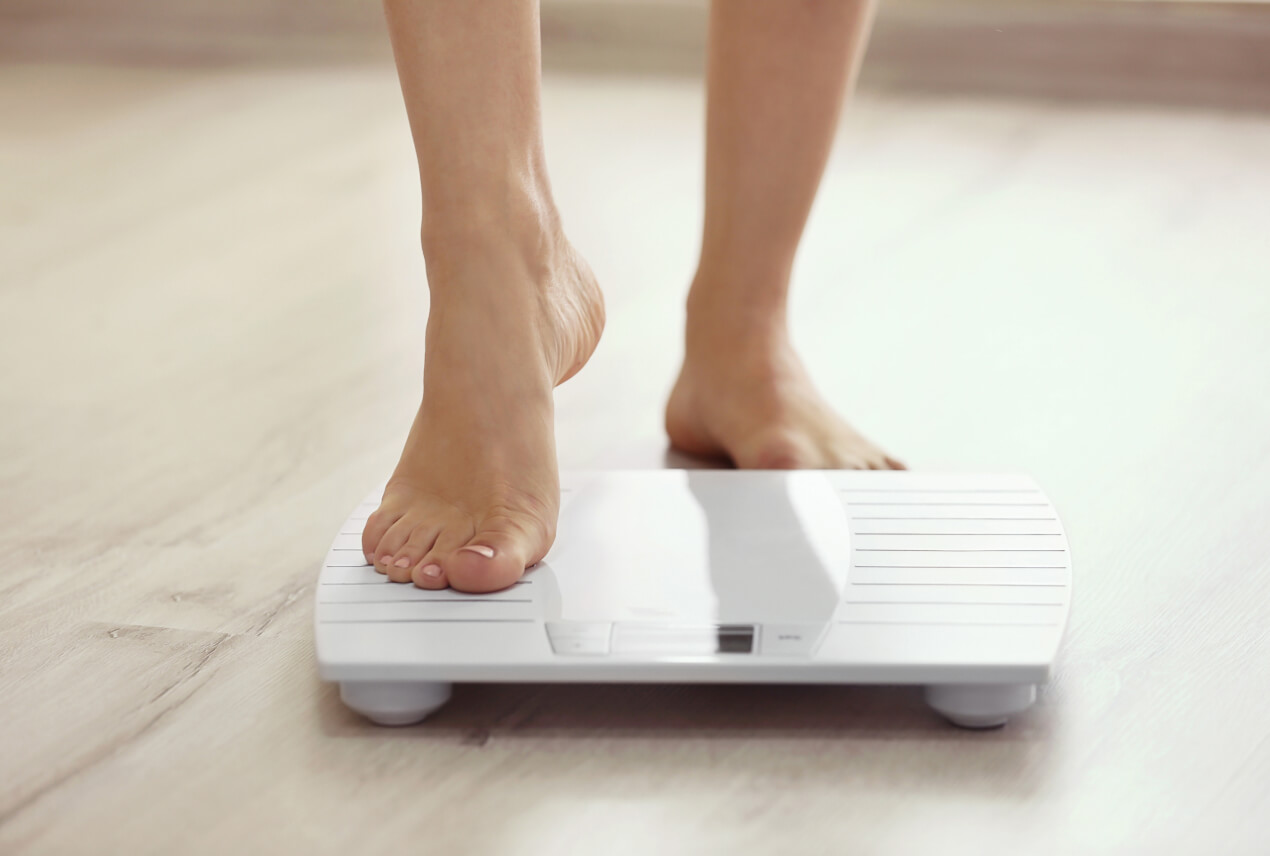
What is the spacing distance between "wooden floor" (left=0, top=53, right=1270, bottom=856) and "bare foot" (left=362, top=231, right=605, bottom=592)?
106 millimetres

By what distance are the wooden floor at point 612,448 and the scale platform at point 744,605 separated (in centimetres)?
5

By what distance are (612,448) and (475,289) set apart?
0.35 m

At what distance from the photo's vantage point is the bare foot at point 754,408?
42.3 inches

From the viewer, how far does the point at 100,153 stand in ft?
7.00

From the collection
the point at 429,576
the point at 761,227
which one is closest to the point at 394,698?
the point at 429,576

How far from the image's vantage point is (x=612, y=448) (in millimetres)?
1194

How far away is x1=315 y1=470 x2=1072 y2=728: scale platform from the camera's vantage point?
0.73 m

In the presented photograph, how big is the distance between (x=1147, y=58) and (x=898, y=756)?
2226mm

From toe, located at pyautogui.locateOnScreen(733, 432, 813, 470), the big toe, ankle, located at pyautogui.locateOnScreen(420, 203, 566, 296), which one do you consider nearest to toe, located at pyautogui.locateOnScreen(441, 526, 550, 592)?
the big toe

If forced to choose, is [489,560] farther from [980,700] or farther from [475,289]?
[980,700]

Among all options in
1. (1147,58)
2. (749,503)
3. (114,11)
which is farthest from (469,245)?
(114,11)

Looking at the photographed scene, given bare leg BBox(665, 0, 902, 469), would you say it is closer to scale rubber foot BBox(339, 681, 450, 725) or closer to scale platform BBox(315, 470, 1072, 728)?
scale platform BBox(315, 470, 1072, 728)

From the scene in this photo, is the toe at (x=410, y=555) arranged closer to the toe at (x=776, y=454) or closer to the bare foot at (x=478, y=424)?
the bare foot at (x=478, y=424)

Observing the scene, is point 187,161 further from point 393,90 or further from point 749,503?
point 749,503
